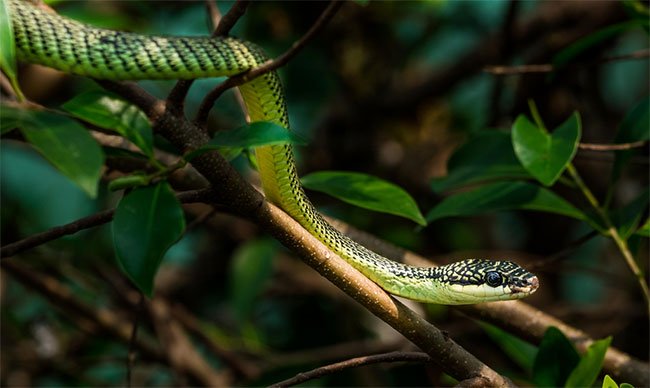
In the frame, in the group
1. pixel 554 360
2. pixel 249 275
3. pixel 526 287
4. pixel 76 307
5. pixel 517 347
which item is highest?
pixel 526 287

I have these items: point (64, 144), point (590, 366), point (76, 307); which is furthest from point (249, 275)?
point (64, 144)

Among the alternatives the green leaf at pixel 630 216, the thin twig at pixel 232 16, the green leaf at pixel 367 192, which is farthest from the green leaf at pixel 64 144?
the green leaf at pixel 630 216

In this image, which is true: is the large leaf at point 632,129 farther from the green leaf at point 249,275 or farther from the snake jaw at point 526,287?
the green leaf at point 249,275

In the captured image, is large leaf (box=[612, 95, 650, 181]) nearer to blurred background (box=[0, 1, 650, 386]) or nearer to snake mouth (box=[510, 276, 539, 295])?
snake mouth (box=[510, 276, 539, 295])

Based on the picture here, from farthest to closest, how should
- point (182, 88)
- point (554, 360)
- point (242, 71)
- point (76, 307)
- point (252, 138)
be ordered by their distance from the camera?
point (76, 307) < point (554, 360) < point (242, 71) < point (182, 88) < point (252, 138)

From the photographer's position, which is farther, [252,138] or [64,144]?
[252,138]

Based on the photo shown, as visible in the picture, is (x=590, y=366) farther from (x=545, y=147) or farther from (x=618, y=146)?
(x=618, y=146)

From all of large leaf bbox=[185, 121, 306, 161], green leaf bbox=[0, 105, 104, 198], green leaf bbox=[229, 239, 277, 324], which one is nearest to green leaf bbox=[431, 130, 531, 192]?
large leaf bbox=[185, 121, 306, 161]
